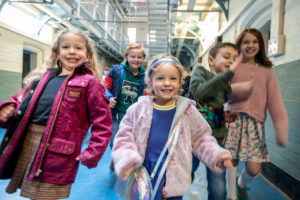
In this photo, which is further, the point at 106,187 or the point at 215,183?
the point at 106,187

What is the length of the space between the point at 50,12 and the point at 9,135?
11.0 ft

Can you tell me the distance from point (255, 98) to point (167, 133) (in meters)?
0.37

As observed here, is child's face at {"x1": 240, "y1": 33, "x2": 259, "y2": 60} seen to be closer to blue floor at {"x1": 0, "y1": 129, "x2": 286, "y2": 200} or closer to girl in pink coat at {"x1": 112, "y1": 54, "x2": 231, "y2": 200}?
girl in pink coat at {"x1": 112, "y1": 54, "x2": 231, "y2": 200}

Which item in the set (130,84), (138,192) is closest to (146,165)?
(138,192)

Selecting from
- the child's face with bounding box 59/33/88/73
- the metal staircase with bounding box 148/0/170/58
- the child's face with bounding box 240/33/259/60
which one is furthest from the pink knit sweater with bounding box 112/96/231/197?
the metal staircase with bounding box 148/0/170/58

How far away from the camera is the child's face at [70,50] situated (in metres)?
0.99

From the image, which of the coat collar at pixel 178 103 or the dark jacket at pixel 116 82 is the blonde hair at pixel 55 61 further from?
the dark jacket at pixel 116 82

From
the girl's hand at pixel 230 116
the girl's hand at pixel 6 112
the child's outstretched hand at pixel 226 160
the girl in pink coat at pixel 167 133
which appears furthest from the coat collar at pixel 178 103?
the girl's hand at pixel 6 112

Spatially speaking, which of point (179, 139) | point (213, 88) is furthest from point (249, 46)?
point (179, 139)

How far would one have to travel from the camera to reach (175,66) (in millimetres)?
874

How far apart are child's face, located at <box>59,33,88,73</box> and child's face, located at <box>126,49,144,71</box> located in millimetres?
759

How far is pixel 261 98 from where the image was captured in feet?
2.30

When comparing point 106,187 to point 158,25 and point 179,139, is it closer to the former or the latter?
point 179,139

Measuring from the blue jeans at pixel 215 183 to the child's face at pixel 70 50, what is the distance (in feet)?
2.58
